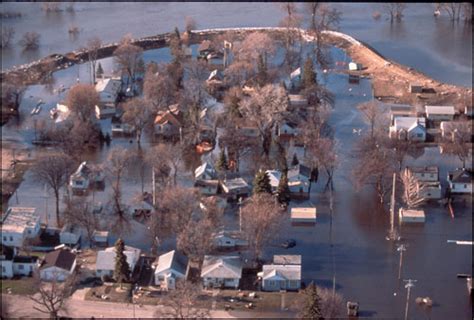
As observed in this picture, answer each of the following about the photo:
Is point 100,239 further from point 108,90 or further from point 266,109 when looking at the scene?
point 108,90

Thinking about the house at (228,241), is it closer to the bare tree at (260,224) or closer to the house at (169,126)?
the bare tree at (260,224)

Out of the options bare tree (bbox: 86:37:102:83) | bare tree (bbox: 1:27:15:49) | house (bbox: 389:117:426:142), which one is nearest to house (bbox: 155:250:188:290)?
house (bbox: 389:117:426:142)

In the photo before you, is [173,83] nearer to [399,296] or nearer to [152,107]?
[152,107]

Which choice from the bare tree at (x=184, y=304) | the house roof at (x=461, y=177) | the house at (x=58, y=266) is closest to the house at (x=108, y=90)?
the house at (x=58, y=266)

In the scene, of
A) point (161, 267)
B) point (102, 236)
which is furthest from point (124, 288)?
point (102, 236)

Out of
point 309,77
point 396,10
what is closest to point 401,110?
point 309,77

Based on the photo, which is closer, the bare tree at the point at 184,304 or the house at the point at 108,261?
the bare tree at the point at 184,304
